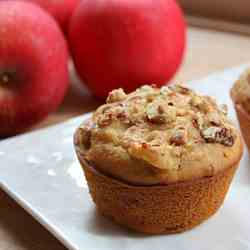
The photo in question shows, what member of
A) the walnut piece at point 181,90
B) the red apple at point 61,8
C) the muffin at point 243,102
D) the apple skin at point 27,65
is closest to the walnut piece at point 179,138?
the walnut piece at point 181,90

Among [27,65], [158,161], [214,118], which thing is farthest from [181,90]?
[27,65]

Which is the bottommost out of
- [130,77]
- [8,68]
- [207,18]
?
[207,18]

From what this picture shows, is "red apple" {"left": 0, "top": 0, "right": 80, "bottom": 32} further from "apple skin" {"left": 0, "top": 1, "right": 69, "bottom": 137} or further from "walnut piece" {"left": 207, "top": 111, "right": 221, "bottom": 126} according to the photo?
"walnut piece" {"left": 207, "top": 111, "right": 221, "bottom": 126}

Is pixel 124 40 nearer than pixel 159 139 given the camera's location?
No

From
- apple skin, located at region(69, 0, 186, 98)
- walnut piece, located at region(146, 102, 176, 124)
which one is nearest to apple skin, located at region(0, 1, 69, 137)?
apple skin, located at region(69, 0, 186, 98)

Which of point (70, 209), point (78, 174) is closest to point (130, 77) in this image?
point (78, 174)

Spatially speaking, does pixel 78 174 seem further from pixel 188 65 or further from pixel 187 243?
pixel 188 65

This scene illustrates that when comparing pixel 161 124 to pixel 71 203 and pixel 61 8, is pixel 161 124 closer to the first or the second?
pixel 71 203
